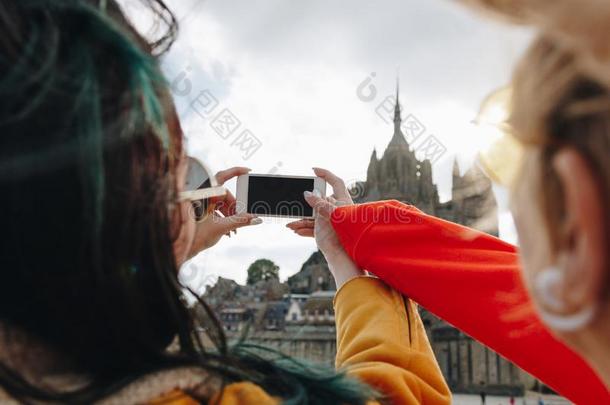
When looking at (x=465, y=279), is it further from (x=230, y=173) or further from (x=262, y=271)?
(x=262, y=271)

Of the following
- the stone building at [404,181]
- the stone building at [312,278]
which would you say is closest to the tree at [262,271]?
the stone building at [312,278]

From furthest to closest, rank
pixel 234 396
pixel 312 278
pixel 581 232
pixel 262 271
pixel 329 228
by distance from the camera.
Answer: pixel 262 271, pixel 312 278, pixel 329 228, pixel 234 396, pixel 581 232

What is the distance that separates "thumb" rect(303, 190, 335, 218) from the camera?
1.42 meters

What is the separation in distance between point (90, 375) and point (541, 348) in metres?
0.85

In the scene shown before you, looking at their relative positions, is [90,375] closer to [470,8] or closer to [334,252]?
[470,8]

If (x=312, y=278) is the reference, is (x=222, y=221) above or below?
below

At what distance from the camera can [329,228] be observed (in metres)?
1.42

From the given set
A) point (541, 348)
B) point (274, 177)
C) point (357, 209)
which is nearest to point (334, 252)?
point (357, 209)

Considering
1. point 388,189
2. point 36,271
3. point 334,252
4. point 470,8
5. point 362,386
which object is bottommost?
point 362,386

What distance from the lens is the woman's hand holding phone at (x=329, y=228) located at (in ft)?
4.38

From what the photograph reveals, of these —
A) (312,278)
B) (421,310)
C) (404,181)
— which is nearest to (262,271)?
(312,278)

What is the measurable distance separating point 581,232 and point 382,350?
539 mm

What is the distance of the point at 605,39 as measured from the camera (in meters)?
0.50

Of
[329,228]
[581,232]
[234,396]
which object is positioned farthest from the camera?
[329,228]
